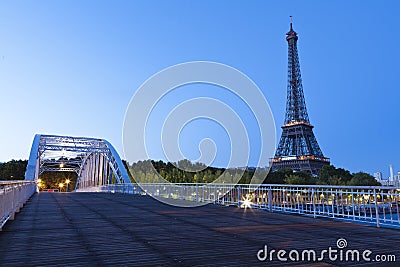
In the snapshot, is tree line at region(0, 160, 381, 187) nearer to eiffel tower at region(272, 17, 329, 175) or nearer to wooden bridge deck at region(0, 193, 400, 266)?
eiffel tower at region(272, 17, 329, 175)

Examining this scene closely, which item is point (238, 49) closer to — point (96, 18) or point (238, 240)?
point (96, 18)

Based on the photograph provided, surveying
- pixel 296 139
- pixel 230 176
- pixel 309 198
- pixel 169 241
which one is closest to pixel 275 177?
pixel 230 176

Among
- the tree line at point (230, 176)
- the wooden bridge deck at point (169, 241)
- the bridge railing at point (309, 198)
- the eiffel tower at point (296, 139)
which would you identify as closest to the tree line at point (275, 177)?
the tree line at point (230, 176)

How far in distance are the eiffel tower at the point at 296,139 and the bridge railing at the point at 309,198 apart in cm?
4451

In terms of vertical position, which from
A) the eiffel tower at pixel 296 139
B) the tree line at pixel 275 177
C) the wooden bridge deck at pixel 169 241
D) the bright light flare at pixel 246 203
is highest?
the eiffel tower at pixel 296 139

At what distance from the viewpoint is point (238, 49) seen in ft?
332

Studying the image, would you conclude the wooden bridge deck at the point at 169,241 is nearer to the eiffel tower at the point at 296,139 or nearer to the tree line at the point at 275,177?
the tree line at the point at 275,177

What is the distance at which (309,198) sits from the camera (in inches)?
357

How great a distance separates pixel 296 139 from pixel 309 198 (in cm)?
5352

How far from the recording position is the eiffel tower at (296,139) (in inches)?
2265

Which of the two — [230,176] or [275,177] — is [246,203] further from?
[230,176]

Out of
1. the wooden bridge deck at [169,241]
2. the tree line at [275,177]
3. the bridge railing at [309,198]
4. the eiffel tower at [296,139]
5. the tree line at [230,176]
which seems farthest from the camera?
the eiffel tower at [296,139]

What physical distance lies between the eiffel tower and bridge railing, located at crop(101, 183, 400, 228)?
44506mm

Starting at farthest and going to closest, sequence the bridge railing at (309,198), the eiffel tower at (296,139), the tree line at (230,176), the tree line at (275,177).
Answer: the eiffel tower at (296,139), the tree line at (230,176), the tree line at (275,177), the bridge railing at (309,198)
